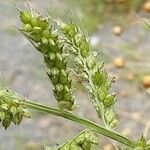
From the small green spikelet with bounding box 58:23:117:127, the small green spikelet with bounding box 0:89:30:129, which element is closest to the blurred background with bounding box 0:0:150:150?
the small green spikelet with bounding box 58:23:117:127

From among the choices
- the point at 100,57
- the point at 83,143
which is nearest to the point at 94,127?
the point at 83,143

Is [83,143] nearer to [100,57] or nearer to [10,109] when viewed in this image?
[10,109]

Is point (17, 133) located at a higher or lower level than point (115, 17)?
lower

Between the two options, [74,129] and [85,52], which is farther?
[74,129]

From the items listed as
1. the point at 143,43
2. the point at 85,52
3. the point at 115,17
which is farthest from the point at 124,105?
the point at 85,52

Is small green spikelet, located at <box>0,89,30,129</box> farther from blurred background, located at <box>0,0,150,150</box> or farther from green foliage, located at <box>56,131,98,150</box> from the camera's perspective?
blurred background, located at <box>0,0,150,150</box>

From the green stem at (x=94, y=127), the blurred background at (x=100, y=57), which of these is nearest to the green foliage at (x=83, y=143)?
the green stem at (x=94, y=127)

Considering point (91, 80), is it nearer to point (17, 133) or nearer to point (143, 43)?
point (17, 133)
